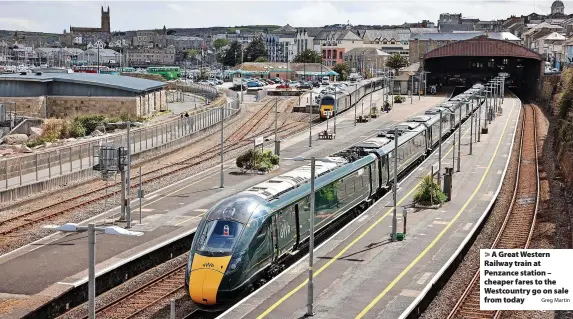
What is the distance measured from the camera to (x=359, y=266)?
96.6ft

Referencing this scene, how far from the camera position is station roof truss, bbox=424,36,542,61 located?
4582 inches

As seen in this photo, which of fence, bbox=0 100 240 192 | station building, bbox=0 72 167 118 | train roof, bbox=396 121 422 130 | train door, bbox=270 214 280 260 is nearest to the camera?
train door, bbox=270 214 280 260

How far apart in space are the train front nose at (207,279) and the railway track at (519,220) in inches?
291

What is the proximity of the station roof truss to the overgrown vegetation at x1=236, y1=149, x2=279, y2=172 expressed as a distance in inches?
2830

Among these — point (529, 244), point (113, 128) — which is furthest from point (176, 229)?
point (113, 128)

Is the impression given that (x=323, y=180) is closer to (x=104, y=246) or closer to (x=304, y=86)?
(x=104, y=246)

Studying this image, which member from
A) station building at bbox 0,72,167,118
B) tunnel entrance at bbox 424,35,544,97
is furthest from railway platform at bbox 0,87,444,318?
tunnel entrance at bbox 424,35,544,97

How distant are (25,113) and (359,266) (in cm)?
6818

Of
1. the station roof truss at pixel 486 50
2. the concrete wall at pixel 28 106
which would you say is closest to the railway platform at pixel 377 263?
the concrete wall at pixel 28 106

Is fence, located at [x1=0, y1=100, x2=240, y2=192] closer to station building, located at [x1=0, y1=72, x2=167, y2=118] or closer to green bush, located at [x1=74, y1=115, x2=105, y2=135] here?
green bush, located at [x1=74, y1=115, x2=105, y2=135]

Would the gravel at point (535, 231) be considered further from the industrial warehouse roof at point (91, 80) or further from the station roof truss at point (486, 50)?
the station roof truss at point (486, 50)

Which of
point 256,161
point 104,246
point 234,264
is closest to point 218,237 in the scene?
point 234,264

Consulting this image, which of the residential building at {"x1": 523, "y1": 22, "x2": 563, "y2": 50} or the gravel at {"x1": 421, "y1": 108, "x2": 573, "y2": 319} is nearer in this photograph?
the gravel at {"x1": 421, "y1": 108, "x2": 573, "y2": 319}

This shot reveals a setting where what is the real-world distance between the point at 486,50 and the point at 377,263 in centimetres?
9474
